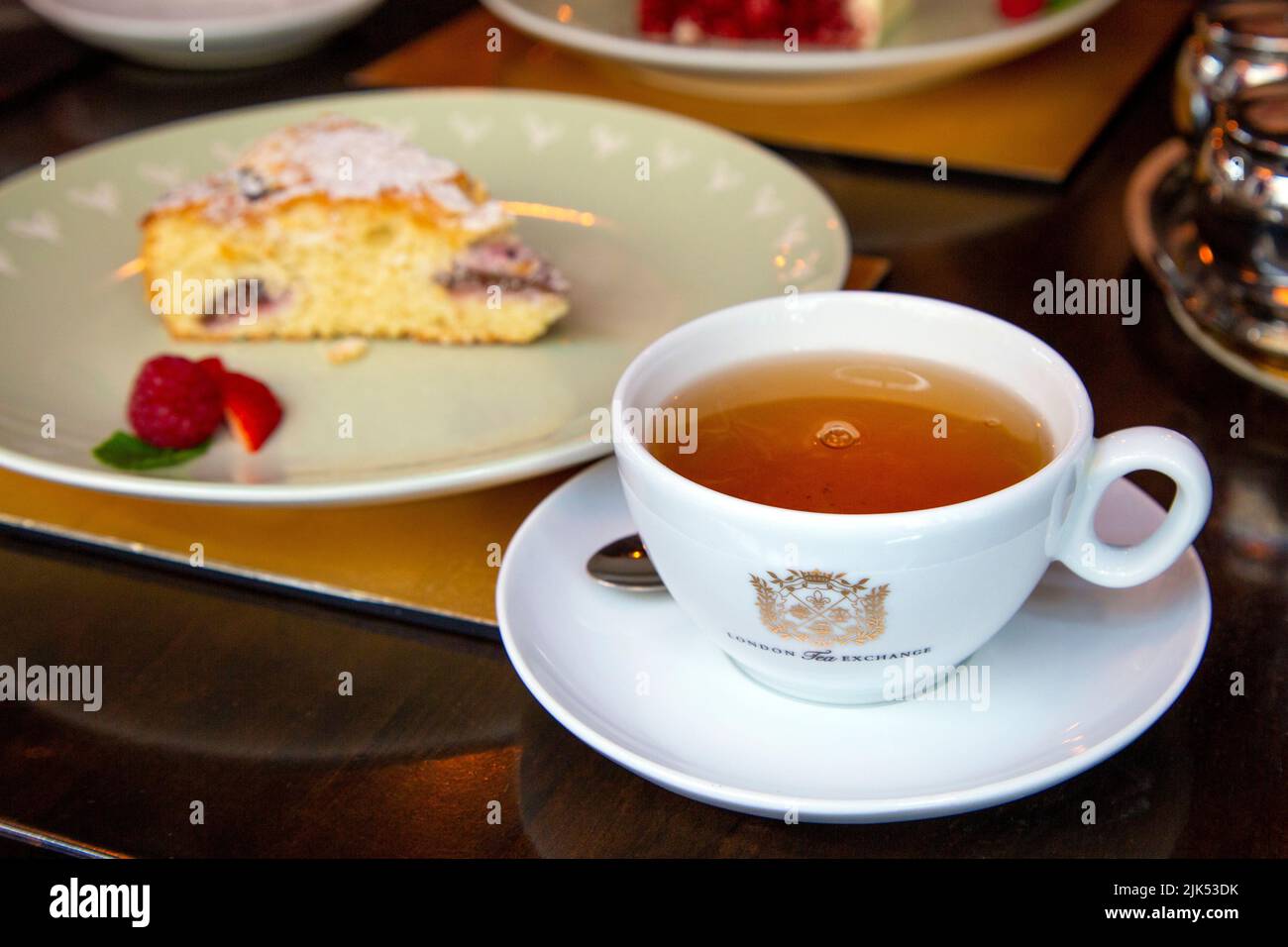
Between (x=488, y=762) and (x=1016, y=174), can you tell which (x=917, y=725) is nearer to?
(x=488, y=762)

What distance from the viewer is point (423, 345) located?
1.31m

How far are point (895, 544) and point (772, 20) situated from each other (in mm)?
1308

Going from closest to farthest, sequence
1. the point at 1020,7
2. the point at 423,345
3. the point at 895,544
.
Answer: the point at 895,544 < the point at 423,345 < the point at 1020,7

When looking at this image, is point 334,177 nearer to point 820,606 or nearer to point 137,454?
point 137,454

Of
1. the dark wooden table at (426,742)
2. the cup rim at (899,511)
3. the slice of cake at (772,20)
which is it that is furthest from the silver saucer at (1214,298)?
the slice of cake at (772,20)

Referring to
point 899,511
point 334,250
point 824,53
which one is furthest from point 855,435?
point 824,53

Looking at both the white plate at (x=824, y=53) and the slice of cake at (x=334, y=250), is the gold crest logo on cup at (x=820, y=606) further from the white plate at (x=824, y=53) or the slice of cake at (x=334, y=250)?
the white plate at (x=824, y=53)

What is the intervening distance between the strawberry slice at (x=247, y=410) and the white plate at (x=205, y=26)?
2.93 feet

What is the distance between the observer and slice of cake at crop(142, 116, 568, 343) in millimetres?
1347

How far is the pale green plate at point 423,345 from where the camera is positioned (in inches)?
40.4

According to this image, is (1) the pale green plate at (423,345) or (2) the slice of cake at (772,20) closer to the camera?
(1) the pale green plate at (423,345)

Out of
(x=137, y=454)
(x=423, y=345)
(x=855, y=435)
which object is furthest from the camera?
(x=423, y=345)

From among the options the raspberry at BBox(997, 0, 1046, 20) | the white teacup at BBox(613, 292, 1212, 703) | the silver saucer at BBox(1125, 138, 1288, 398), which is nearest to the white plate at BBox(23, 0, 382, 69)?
the raspberry at BBox(997, 0, 1046, 20)

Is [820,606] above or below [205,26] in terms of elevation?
below
